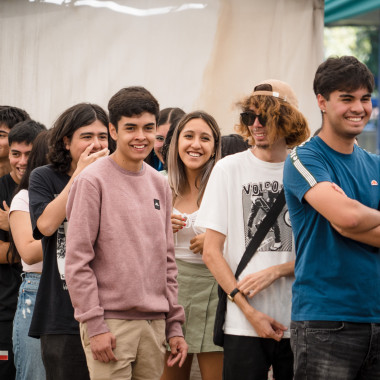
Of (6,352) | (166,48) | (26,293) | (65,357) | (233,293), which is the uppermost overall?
(166,48)

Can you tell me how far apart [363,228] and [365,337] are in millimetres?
481

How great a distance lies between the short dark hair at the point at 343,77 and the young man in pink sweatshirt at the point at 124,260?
2.83 feet

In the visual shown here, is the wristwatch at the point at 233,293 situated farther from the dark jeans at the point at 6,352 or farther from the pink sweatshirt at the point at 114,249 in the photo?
the dark jeans at the point at 6,352

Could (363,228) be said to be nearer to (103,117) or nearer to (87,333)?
(87,333)

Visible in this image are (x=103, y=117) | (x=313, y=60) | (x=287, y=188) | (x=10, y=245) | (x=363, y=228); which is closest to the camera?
(x=363, y=228)

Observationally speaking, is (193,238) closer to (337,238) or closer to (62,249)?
(62,249)

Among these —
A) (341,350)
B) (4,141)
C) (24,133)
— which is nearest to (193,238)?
(24,133)

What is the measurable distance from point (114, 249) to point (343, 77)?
134 centimetres

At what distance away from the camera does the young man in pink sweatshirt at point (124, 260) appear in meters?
3.32

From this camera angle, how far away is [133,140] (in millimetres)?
3586

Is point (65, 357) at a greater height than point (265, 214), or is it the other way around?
point (265, 214)

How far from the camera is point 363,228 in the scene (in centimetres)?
321

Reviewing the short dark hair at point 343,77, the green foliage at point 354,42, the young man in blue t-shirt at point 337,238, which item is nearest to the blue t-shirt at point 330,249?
the young man in blue t-shirt at point 337,238

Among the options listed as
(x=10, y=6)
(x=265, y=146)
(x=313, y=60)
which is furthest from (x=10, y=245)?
(x=313, y=60)
